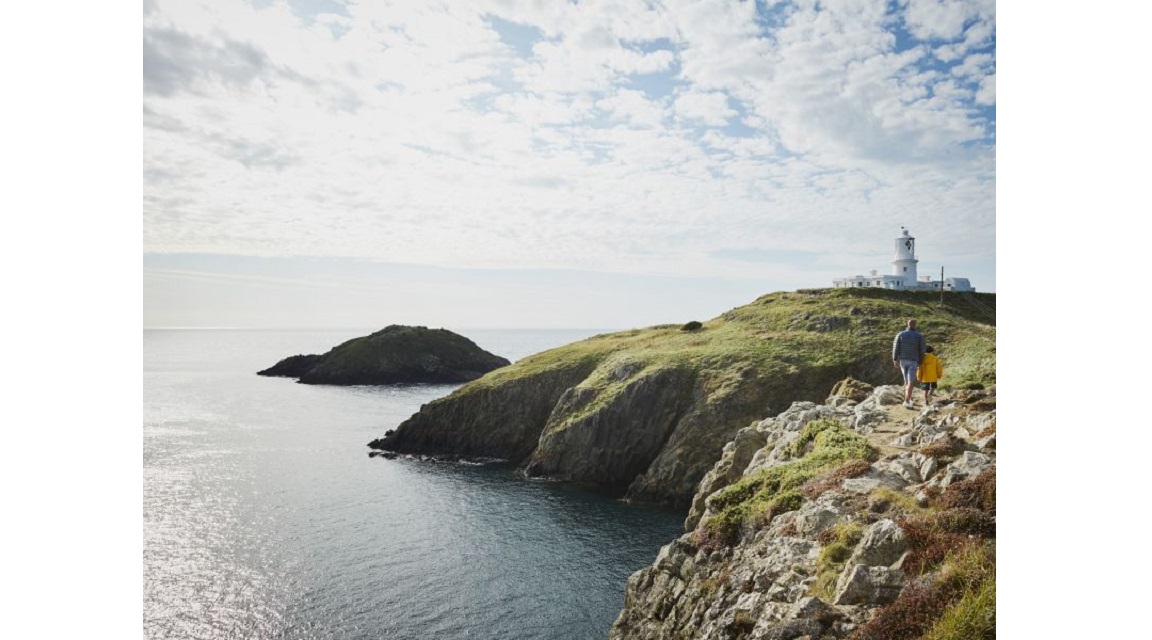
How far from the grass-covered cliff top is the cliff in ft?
0.57

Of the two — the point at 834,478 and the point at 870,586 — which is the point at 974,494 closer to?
the point at 870,586

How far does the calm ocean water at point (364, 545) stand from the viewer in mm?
26969

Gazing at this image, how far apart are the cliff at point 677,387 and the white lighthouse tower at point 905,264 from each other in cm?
244

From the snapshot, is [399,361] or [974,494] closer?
[974,494]

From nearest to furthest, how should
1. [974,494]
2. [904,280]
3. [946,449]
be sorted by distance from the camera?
1. [974,494]
2. [946,449]
3. [904,280]

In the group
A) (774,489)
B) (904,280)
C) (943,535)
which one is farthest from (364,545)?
(904,280)

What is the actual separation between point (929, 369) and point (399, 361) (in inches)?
4789

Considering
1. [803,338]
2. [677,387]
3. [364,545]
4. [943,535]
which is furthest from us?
[803,338]

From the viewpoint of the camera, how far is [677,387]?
53.7 metres

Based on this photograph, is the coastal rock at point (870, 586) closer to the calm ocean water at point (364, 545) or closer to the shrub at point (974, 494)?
the shrub at point (974, 494)
